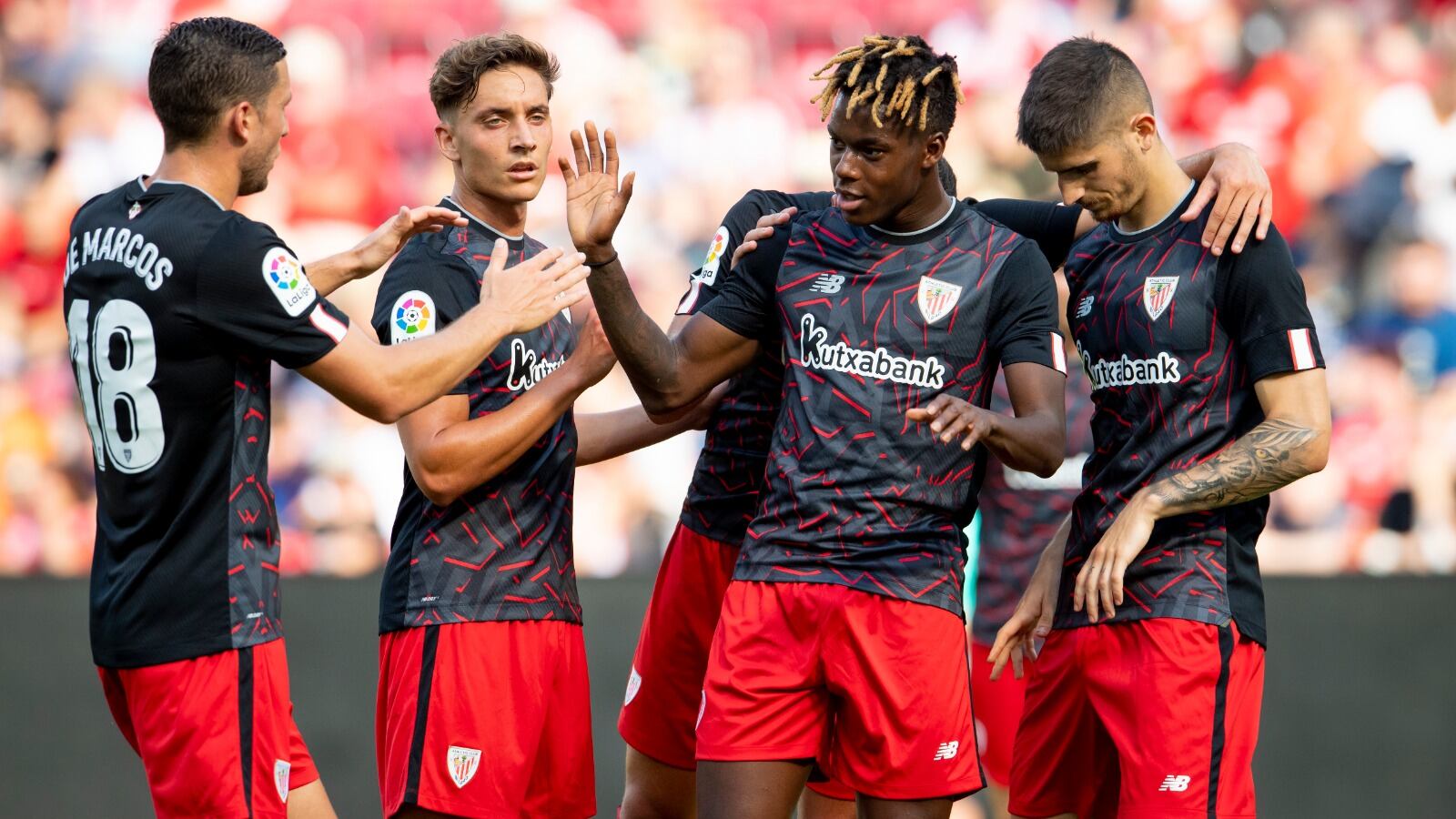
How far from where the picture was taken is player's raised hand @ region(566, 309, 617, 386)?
3.35 m

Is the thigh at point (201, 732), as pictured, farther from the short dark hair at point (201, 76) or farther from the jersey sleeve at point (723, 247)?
the jersey sleeve at point (723, 247)

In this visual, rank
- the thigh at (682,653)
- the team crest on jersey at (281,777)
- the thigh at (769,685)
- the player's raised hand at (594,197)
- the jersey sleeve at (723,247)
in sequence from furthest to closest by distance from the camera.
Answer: the thigh at (682,653), the jersey sleeve at (723,247), the player's raised hand at (594,197), the thigh at (769,685), the team crest on jersey at (281,777)

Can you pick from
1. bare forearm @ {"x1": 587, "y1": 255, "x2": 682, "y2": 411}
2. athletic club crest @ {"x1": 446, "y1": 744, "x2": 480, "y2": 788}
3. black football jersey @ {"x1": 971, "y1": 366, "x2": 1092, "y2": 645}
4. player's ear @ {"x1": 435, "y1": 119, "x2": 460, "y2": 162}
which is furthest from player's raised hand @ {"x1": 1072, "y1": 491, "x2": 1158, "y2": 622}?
black football jersey @ {"x1": 971, "y1": 366, "x2": 1092, "y2": 645}

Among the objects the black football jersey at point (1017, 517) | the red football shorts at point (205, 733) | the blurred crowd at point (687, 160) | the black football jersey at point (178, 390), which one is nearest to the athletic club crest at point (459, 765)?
the red football shorts at point (205, 733)

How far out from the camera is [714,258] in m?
3.72

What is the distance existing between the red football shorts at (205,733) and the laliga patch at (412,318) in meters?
0.77

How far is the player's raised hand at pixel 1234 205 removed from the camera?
3.25 m

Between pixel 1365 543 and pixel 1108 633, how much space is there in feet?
11.2

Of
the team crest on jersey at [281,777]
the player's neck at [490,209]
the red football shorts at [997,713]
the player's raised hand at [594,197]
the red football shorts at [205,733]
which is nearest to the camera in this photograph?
the red football shorts at [205,733]

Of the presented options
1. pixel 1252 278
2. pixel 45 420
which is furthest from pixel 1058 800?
pixel 45 420

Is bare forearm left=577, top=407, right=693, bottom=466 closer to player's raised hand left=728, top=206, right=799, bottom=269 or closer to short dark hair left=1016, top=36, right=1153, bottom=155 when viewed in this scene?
player's raised hand left=728, top=206, right=799, bottom=269

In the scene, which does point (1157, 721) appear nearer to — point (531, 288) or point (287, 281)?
point (531, 288)

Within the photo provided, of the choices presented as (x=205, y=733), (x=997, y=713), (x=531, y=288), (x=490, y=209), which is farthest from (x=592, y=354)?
(x=997, y=713)

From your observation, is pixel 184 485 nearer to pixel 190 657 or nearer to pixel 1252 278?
pixel 190 657
